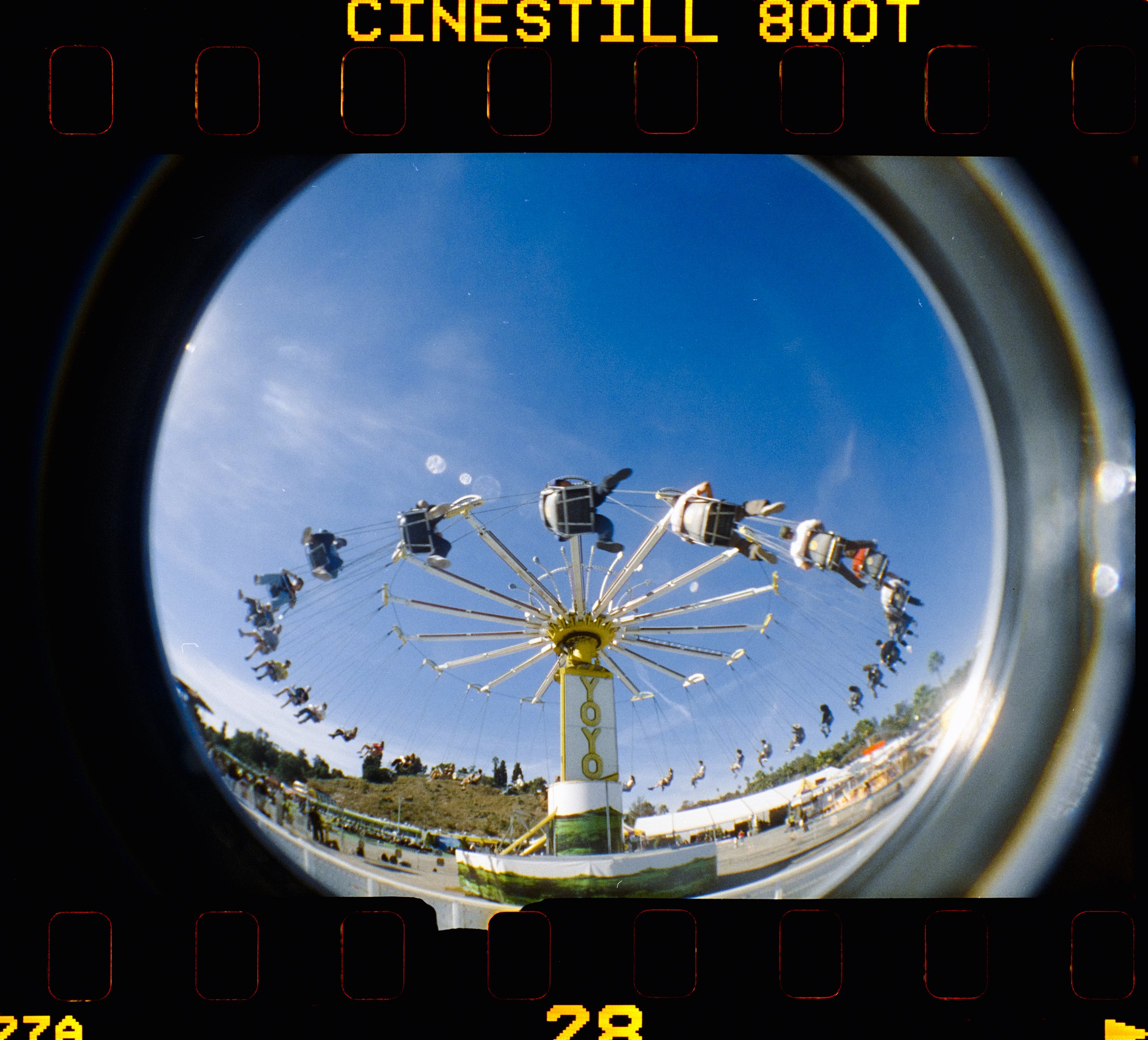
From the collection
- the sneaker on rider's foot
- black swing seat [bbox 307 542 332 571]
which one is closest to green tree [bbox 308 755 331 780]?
black swing seat [bbox 307 542 332 571]

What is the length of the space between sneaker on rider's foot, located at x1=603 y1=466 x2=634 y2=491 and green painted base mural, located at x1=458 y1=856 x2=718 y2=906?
10.8 ft

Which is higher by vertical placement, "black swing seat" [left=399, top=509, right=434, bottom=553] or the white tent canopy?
"black swing seat" [left=399, top=509, right=434, bottom=553]

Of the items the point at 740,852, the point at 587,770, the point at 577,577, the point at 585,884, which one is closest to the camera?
the point at 585,884

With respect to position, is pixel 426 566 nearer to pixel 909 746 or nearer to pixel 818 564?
pixel 818 564

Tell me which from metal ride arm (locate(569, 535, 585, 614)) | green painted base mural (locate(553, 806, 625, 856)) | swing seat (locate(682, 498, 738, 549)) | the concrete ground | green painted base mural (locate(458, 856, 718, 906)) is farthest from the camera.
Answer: metal ride arm (locate(569, 535, 585, 614))

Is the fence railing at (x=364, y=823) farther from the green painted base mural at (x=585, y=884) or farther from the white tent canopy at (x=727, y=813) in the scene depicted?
the white tent canopy at (x=727, y=813)

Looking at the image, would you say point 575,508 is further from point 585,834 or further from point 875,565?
Answer: point 585,834

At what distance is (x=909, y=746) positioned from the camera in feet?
14.6

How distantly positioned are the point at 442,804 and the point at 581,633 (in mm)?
3093

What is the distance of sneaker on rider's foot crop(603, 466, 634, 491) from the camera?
475 cm

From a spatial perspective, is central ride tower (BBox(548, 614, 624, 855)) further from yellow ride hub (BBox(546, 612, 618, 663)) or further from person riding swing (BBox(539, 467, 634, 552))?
person riding swing (BBox(539, 467, 634, 552))

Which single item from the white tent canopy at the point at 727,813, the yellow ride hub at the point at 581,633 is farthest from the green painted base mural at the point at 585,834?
the yellow ride hub at the point at 581,633

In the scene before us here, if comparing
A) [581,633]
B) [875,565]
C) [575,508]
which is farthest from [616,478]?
[581,633]

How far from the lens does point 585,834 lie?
587cm
